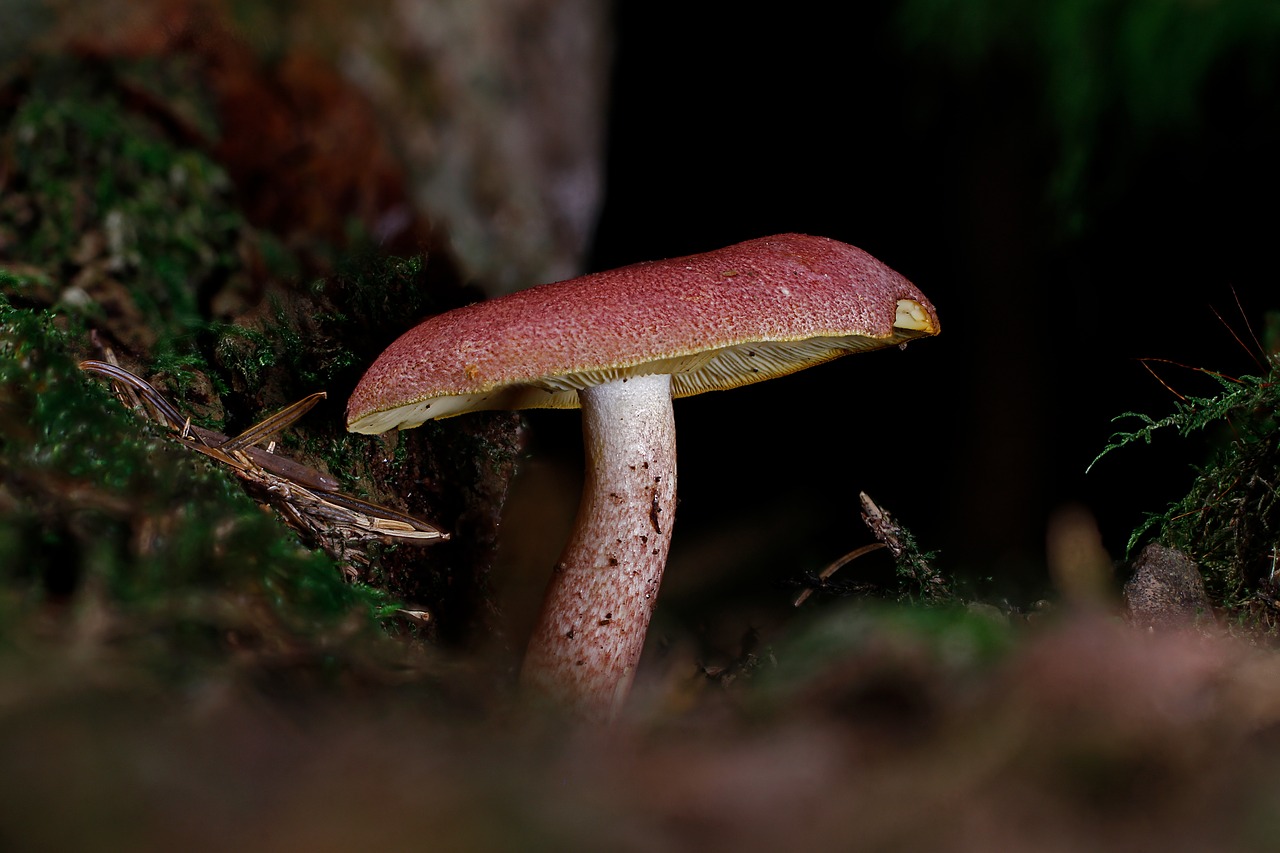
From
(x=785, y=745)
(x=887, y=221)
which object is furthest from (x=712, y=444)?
(x=785, y=745)

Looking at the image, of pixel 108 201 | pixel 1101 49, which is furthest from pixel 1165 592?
pixel 108 201

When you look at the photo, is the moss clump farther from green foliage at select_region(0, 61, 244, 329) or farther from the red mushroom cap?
green foliage at select_region(0, 61, 244, 329)

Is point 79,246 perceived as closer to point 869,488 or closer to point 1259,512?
point 869,488

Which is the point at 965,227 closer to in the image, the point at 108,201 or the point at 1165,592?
the point at 1165,592

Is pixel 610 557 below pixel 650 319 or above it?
below

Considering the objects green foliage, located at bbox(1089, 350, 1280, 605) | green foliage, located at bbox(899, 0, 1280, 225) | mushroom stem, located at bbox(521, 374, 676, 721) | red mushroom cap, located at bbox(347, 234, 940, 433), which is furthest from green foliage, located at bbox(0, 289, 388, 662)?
green foliage, located at bbox(899, 0, 1280, 225)
